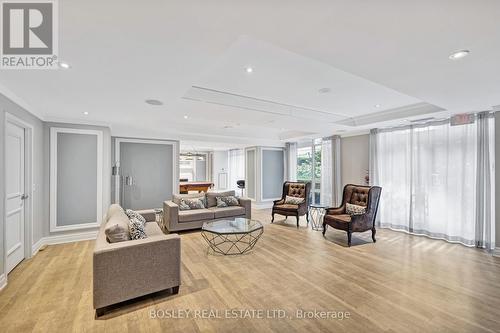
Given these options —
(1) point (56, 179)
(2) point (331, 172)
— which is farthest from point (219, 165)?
(1) point (56, 179)

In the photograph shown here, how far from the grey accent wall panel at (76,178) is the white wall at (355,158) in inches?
241

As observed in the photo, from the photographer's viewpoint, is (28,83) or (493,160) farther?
(493,160)

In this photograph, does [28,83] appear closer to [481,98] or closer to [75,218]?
[75,218]

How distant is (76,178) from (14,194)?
4.23 ft

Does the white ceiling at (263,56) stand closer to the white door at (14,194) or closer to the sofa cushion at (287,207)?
the white door at (14,194)

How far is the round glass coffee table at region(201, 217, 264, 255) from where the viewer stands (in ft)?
12.2

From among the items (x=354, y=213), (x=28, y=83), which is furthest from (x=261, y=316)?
(x=28, y=83)

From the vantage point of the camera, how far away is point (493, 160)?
389 centimetres

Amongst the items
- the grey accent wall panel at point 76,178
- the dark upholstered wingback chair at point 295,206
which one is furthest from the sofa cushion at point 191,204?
the dark upholstered wingback chair at point 295,206

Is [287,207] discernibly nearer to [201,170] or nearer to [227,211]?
[227,211]

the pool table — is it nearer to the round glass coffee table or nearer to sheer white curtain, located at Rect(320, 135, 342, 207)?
the round glass coffee table

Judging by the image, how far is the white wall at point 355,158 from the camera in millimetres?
5988

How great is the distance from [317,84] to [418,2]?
176 centimetres

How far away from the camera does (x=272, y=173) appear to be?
8703 mm
